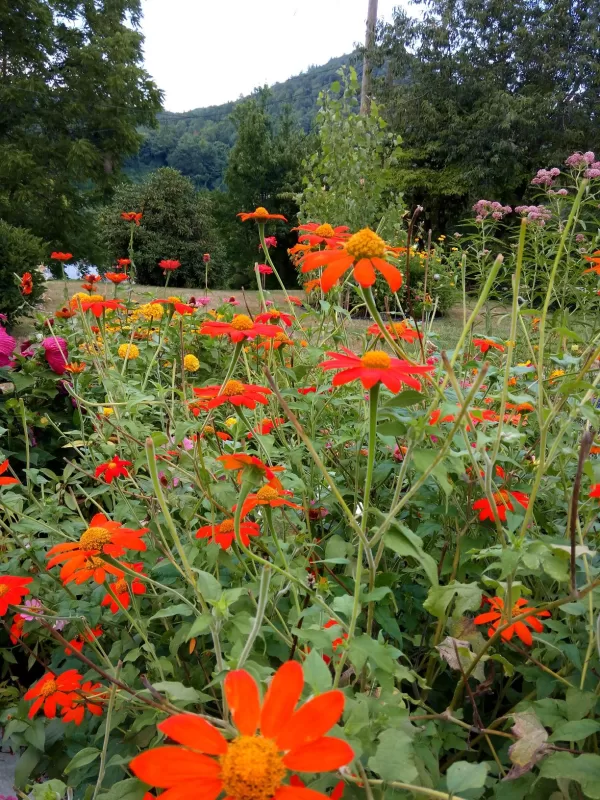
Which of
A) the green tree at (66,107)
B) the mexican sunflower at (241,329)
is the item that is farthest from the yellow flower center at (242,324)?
the green tree at (66,107)

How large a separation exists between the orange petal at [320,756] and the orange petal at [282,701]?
0.02 meters

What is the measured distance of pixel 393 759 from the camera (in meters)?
0.53

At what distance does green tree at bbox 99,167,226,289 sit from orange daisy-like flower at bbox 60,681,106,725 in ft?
36.4

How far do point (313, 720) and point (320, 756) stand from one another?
2cm

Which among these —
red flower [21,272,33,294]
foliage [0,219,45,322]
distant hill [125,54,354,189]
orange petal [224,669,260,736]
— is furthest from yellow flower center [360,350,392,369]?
distant hill [125,54,354,189]

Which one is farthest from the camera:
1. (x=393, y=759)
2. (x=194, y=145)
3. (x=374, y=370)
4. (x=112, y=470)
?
(x=194, y=145)

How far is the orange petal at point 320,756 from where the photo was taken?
394 millimetres

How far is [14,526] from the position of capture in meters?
1.15

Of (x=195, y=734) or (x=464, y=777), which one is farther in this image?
(x=464, y=777)

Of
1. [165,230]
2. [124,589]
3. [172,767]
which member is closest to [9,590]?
[124,589]

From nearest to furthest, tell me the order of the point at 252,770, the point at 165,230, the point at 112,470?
1. the point at 252,770
2. the point at 112,470
3. the point at 165,230

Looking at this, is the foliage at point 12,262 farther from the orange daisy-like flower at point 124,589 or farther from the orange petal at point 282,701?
the orange petal at point 282,701

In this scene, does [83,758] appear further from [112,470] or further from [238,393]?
[238,393]

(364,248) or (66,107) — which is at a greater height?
(66,107)
